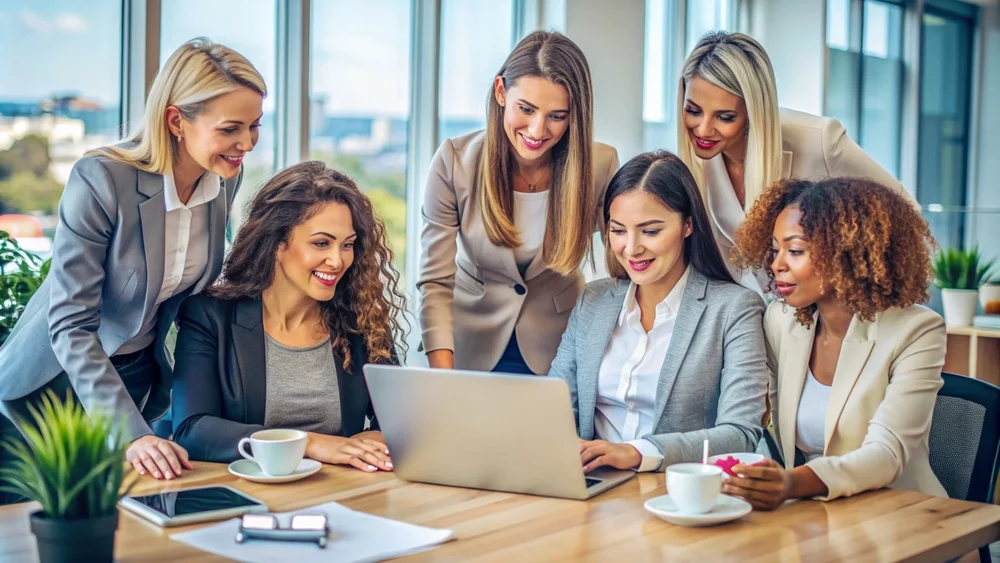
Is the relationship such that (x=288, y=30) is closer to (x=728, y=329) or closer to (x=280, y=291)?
(x=280, y=291)

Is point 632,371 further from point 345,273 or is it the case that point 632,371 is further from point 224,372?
point 224,372

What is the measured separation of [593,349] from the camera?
89.7 inches

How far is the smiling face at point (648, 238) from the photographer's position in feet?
7.39

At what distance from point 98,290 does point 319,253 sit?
17.7 inches

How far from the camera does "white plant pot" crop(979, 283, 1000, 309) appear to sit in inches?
173

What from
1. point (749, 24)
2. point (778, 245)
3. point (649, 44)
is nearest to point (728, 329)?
point (778, 245)

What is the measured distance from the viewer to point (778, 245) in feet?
6.98

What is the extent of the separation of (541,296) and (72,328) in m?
1.17

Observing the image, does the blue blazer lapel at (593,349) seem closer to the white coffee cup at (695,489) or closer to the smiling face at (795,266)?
the smiling face at (795,266)

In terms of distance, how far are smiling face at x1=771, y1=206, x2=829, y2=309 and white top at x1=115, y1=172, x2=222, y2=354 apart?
48.1 inches

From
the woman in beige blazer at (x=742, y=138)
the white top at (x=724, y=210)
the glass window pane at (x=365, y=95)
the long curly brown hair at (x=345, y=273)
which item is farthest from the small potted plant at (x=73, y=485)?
the glass window pane at (x=365, y=95)

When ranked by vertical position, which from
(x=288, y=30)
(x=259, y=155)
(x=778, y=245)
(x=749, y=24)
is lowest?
(x=778, y=245)

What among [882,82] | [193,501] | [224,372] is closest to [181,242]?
[224,372]

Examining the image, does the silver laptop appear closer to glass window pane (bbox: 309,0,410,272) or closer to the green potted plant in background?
the green potted plant in background
